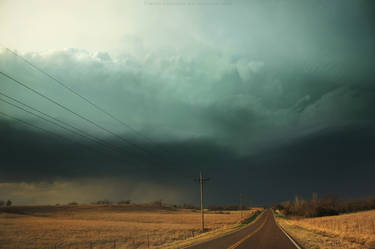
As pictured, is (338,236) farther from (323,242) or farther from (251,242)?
(251,242)

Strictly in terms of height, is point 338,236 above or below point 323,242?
below

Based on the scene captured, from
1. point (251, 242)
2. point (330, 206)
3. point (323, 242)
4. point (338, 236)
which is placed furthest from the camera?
point (330, 206)

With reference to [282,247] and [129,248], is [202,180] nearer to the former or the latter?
[129,248]

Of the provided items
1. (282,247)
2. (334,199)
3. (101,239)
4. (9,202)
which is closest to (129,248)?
(101,239)

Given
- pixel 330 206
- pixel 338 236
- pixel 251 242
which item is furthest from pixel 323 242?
pixel 330 206

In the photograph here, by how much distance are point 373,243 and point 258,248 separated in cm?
1164

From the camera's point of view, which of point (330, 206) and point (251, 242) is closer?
point (251, 242)

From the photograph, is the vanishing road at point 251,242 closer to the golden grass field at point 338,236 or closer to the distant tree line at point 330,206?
the golden grass field at point 338,236

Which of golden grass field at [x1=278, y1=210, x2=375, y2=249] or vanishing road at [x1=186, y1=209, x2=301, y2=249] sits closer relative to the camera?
vanishing road at [x1=186, y1=209, x2=301, y2=249]

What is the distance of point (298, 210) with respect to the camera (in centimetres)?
13025

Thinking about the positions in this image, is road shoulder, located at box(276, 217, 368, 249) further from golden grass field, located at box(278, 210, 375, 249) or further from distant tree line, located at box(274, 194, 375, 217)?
distant tree line, located at box(274, 194, 375, 217)

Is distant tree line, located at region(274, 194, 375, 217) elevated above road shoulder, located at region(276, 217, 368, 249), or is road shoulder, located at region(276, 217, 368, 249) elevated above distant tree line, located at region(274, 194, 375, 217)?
road shoulder, located at region(276, 217, 368, 249)

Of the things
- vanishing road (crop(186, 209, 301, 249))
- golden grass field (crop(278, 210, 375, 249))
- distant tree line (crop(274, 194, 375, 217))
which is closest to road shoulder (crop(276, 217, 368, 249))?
golden grass field (crop(278, 210, 375, 249))

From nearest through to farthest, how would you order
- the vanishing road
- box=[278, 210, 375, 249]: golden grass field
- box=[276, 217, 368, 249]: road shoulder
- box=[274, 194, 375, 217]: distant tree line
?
the vanishing road < box=[276, 217, 368, 249]: road shoulder < box=[278, 210, 375, 249]: golden grass field < box=[274, 194, 375, 217]: distant tree line
